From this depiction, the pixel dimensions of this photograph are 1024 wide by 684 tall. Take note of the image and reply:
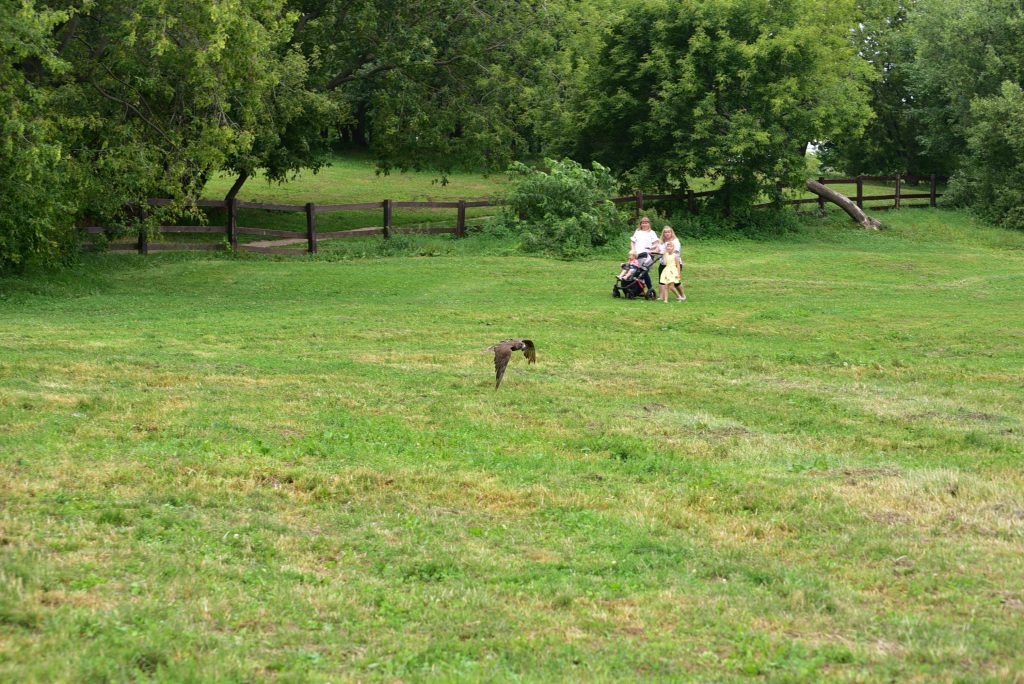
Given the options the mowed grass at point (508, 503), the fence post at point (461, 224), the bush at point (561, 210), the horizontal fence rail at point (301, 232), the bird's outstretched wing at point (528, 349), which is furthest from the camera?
the fence post at point (461, 224)

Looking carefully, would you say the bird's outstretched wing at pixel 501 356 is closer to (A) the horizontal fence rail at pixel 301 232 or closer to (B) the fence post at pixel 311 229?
(A) the horizontal fence rail at pixel 301 232

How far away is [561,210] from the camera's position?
30.1 meters

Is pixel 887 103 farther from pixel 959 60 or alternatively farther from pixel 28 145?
pixel 28 145

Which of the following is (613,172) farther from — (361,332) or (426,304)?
(361,332)

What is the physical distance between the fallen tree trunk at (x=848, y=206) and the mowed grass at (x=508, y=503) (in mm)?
21192

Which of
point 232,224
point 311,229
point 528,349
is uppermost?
point 232,224

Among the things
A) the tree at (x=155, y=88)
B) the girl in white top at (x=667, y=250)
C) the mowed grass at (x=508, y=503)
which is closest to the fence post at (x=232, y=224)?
the tree at (x=155, y=88)

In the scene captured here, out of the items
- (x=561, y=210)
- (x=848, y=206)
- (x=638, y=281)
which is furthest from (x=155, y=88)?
(x=848, y=206)

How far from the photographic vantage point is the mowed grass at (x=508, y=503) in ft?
18.7

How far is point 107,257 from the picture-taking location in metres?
25.8

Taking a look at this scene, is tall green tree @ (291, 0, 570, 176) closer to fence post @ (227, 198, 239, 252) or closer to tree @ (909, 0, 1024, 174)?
fence post @ (227, 198, 239, 252)

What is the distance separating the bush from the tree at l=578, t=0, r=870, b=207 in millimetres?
3399

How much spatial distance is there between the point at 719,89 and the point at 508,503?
2685 cm

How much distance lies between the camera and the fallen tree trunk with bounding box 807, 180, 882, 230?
3834cm
